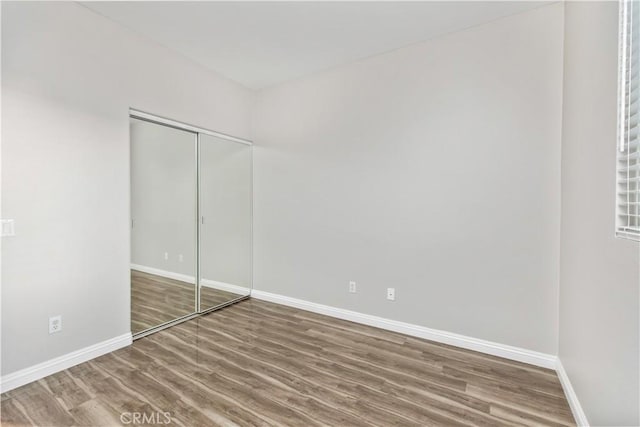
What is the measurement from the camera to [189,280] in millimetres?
3365

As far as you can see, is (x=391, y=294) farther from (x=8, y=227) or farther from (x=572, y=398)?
(x=8, y=227)

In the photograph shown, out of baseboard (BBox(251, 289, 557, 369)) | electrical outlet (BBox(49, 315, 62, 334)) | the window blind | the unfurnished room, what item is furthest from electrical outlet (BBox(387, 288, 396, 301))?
electrical outlet (BBox(49, 315, 62, 334))

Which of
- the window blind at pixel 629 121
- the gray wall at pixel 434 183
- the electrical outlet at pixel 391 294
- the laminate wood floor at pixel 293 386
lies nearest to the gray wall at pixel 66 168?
the laminate wood floor at pixel 293 386

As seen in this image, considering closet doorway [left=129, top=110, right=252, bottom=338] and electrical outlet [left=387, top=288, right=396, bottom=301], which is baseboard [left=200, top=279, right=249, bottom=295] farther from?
electrical outlet [left=387, top=288, right=396, bottom=301]

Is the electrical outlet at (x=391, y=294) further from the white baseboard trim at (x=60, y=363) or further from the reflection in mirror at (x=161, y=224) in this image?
the white baseboard trim at (x=60, y=363)

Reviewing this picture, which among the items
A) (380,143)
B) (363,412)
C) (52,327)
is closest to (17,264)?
(52,327)

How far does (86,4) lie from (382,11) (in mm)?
2383

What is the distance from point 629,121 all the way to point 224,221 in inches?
140

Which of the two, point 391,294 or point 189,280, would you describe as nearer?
point 391,294

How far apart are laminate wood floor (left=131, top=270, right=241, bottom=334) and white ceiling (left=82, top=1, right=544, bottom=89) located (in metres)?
2.29

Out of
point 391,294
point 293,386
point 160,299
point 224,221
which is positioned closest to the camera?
point 293,386

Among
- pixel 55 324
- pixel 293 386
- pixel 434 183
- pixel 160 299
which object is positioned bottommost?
pixel 293 386

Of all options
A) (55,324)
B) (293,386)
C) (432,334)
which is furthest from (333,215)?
(55,324)

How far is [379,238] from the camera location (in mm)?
3064
